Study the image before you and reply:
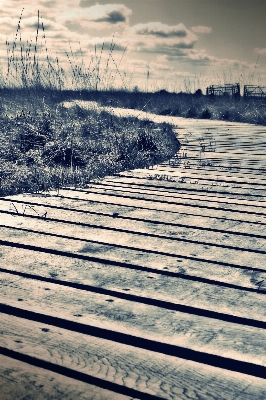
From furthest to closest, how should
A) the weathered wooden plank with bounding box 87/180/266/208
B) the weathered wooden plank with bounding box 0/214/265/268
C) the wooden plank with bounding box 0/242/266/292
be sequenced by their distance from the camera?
the weathered wooden plank with bounding box 87/180/266/208 → the weathered wooden plank with bounding box 0/214/265/268 → the wooden plank with bounding box 0/242/266/292

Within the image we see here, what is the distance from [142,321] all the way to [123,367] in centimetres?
23

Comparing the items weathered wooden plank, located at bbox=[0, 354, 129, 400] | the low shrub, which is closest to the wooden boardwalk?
weathered wooden plank, located at bbox=[0, 354, 129, 400]

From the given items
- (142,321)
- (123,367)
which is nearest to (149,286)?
(142,321)

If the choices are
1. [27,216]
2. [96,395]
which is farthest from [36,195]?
[96,395]

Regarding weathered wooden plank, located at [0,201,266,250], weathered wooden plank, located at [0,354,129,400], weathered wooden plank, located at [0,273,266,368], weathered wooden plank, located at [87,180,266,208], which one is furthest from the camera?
weathered wooden plank, located at [87,180,266,208]

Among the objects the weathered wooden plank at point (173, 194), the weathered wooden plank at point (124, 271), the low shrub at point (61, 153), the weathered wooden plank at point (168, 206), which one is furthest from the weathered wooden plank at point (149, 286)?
the low shrub at point (61, 153)

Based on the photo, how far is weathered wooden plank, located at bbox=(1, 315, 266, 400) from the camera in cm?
104

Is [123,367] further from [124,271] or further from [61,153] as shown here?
[61,153]

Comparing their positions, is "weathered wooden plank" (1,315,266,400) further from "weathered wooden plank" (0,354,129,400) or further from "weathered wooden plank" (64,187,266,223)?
"weathered wooden plank" (64,187,266,223)

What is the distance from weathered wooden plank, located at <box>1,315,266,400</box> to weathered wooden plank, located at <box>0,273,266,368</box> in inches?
2.4

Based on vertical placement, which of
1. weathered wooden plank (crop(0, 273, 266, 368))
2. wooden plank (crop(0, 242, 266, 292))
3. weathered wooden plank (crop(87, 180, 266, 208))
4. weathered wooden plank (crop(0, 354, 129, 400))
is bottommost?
weathered wooden plank (crop(0, 354, 129, 400))

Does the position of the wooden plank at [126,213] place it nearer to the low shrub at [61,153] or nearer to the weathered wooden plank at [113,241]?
the weathered wooden plank at [113,241]

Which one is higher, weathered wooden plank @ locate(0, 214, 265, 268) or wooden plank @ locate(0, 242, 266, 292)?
weathered wooden plank @ locate(0, 214, 265, 268)

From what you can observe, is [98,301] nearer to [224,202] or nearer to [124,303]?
[124,303]
